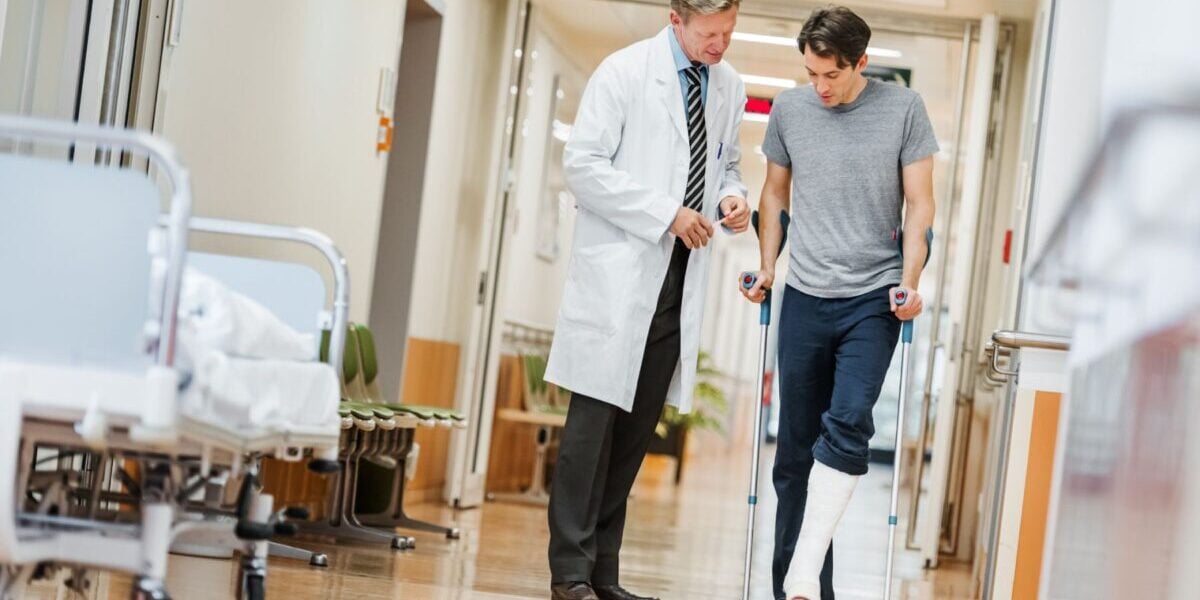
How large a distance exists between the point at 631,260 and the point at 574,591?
2.66 feet

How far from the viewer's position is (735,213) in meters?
3.65

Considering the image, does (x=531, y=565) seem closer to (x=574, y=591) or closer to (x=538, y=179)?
(x=574, y=591)

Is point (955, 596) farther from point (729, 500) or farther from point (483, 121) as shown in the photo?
point (729, 500)

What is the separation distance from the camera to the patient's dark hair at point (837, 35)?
11.2 ft

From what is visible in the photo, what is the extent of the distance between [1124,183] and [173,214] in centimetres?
122

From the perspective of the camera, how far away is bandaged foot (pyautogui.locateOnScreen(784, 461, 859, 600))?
3309mm

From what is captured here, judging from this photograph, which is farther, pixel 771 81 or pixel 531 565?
pixel 771 81

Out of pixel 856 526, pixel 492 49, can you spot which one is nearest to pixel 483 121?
pixel 492 49

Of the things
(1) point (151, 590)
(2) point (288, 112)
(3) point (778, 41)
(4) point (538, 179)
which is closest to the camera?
(1) point (151, 590)

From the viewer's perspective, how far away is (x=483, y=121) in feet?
24.8

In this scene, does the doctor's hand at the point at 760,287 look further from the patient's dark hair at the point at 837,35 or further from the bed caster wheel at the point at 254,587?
the bed caster wheel at the point at 254,587

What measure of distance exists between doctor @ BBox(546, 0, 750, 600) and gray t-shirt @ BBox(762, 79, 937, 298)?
20 centimetres

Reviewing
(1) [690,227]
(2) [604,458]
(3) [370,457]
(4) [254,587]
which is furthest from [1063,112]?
(4) [254,587]

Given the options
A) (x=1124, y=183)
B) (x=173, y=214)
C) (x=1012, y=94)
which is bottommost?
(x=173, y=214)
